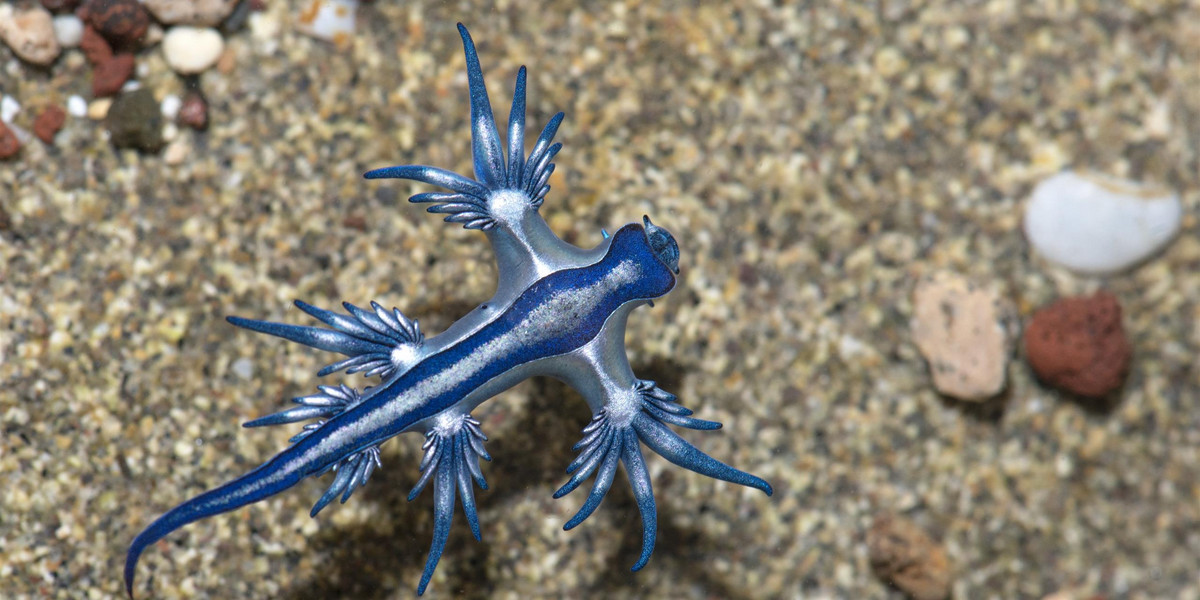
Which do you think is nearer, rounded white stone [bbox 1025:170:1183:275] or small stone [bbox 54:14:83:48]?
small stone [bbox 54:14:83:48]

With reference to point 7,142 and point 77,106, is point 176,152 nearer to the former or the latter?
point 77,106

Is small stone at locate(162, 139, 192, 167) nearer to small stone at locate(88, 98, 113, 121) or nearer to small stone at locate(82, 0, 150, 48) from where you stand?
small stone at locate(88, 98, 113, 121)

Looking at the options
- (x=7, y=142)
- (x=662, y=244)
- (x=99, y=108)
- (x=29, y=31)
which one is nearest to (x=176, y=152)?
(x=99, y=108)

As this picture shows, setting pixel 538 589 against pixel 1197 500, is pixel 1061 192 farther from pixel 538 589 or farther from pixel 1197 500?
pixel 538 589

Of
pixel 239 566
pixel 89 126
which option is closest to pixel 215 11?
pixel 89 126

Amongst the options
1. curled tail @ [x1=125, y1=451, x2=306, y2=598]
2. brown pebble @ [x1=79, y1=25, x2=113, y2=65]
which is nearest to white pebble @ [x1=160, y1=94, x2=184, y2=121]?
brown pebble @ [x1=79, y1=25, x2=113, y2=65]
